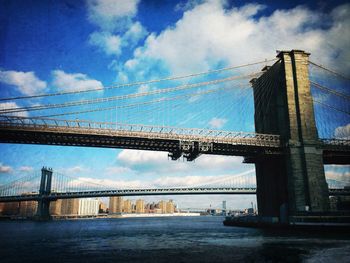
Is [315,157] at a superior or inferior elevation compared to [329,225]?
superior

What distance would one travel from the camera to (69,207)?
528ft

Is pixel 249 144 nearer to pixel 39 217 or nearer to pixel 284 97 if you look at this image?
pixel 284 97

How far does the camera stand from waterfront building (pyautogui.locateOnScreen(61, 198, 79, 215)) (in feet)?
522

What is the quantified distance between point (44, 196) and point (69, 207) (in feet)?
224

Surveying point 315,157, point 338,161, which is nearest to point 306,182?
point 315,157

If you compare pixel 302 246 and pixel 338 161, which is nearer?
pixel 302 246

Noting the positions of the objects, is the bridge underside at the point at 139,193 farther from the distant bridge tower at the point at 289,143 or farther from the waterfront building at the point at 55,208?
the waterfront building at the point at 55,208

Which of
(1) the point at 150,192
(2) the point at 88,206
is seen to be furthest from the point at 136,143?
(2) the point at 88,206

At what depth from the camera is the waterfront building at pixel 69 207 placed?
522 ft

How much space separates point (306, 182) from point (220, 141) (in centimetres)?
1119

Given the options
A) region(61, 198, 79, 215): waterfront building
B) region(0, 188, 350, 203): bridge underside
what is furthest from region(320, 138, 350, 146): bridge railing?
region(61, 198, 79, 215): waterfront building

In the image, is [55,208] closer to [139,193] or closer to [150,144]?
[139,193]

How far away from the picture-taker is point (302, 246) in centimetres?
2159

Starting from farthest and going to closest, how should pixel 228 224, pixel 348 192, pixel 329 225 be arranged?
pixel 348 192, pixel 228 224, pixel 329 225
